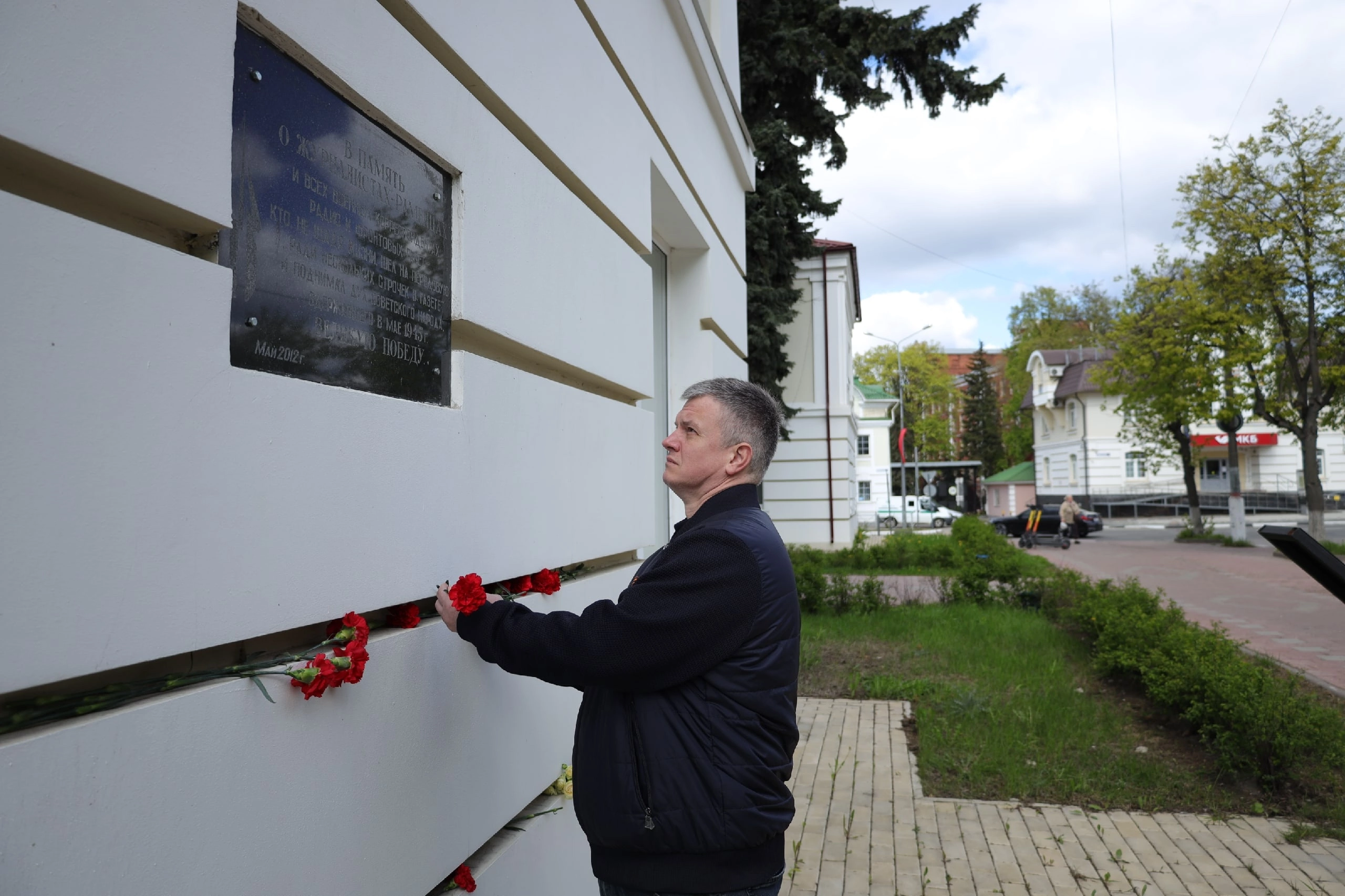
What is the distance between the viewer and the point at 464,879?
2.41 metres

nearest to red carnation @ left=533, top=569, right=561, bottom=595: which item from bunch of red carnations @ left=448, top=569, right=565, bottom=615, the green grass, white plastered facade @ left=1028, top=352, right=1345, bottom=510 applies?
bunch of red carnations @ left=448, top=569, right=565, bottom=615

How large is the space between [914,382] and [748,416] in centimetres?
6243

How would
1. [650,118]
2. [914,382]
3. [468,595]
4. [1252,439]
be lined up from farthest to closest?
[914,382] → [1252,439] → [650,118] → [468,595]

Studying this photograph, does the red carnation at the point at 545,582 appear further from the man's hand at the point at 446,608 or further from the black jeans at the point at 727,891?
the black jeans at the point at 727,891

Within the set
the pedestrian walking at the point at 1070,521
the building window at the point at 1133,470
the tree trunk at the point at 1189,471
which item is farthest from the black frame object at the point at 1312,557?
the building window at the point at 1133,470

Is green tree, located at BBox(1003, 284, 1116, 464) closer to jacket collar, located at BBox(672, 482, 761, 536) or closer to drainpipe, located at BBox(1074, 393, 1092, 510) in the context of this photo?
drainpipe, located at BBox(1074, 393, 1092, 510)

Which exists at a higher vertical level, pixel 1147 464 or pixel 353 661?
pixel 1147 464

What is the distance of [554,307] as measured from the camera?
3.11 meters

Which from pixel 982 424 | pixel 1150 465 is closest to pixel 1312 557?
pixel 1150 465

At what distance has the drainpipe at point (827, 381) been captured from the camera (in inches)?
963

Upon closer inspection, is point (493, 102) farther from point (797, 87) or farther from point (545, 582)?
point (797, 87)

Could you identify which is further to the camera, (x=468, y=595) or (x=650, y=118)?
(x=650, y=118)

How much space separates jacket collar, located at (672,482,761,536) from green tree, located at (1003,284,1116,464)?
62003mm

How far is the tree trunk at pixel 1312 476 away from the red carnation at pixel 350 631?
83.0 feet
